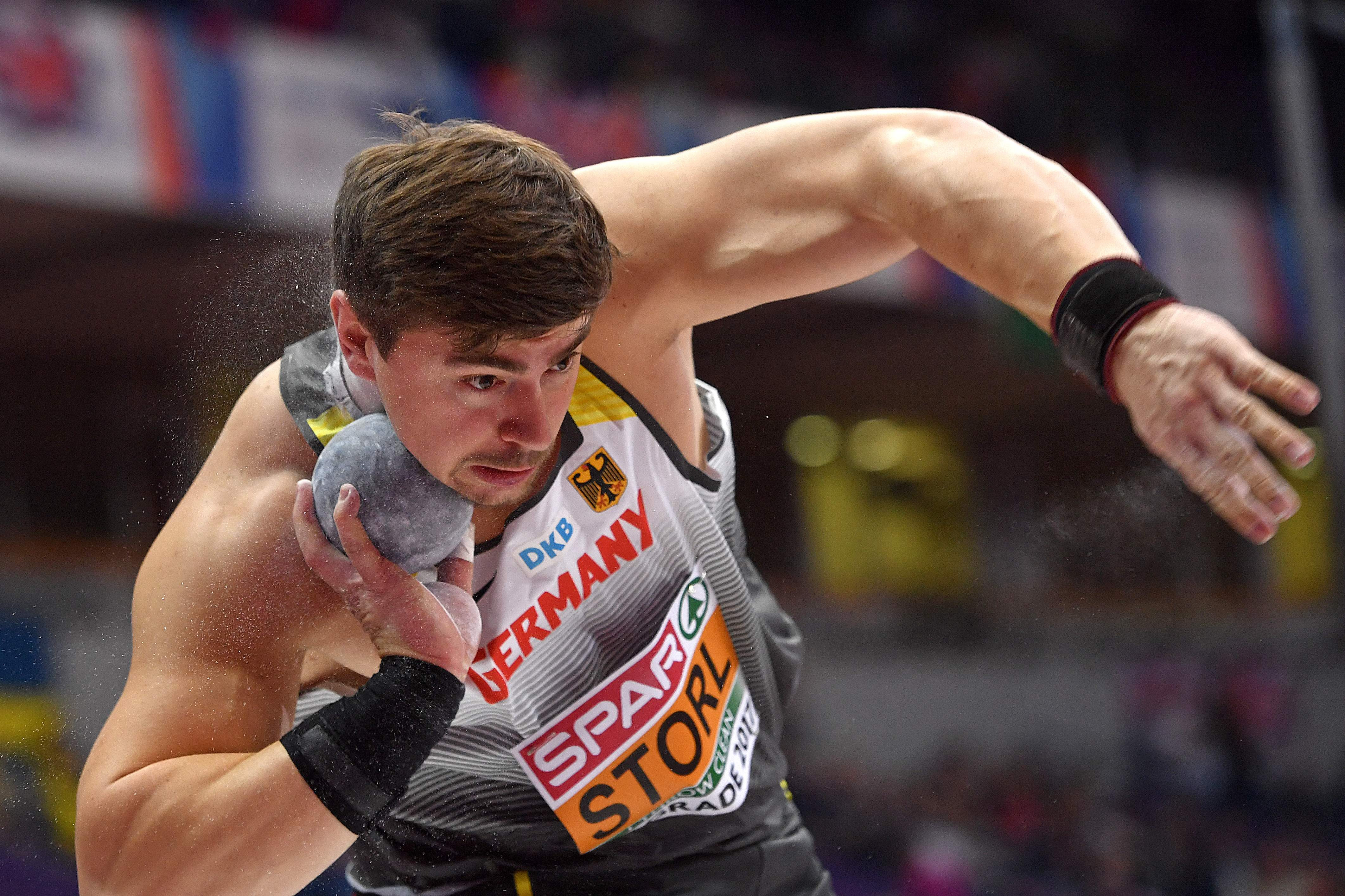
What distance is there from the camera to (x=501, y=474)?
1.53 m

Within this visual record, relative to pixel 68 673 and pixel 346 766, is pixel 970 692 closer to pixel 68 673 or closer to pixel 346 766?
pixel 68 673

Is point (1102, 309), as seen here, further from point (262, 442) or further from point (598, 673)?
point (262, 442)

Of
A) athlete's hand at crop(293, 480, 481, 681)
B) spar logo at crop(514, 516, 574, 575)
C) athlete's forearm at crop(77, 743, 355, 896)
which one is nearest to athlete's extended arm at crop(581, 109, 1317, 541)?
spar logo at crop(514, 516, 574, 575)

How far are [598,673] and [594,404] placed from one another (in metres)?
0.40

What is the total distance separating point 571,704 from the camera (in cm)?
186

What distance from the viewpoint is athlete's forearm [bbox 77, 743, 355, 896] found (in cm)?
146

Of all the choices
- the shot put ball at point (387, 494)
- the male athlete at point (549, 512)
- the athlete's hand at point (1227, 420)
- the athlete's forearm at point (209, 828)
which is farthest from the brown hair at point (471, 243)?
the athlete's hand at point (1227, 420)

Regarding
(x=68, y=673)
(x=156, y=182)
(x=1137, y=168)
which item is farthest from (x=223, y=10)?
(x=1137, y=168)

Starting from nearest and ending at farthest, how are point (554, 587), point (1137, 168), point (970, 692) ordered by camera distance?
point (554, 587)
point (970, 692)
point (1137, 168)

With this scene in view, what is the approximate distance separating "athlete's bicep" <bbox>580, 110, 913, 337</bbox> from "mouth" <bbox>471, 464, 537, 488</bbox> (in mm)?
321

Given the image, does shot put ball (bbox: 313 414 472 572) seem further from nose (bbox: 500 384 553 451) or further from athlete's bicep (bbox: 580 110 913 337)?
athlete's bicep (bbox: 580 110 913 337)

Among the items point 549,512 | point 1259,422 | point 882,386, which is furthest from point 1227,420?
point 882,386

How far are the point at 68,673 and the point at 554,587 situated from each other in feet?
8.38

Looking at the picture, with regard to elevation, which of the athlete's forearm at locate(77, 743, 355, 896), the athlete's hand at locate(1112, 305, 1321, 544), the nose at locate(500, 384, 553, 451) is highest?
the athlete's hand at locate(1112, 305, 1321, 544)
